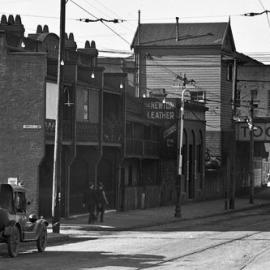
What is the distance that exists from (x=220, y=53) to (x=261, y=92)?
13290mm

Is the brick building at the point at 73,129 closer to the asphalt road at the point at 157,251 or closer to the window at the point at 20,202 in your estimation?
the asphalt road at the point at 157,251

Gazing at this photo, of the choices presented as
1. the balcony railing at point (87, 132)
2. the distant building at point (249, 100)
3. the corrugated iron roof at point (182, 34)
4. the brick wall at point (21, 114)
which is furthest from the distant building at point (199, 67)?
the brick wall at point (21, 114)

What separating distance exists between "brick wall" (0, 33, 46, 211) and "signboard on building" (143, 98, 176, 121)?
13097 mm

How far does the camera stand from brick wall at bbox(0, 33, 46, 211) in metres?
34.0

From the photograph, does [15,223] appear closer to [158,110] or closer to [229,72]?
[158,110]

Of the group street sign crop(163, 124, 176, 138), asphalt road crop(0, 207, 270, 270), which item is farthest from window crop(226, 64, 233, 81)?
asphalt road crop(0, 207, 270, 270)

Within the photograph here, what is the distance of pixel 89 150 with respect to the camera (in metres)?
39.3

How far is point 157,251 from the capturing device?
2166 centimetres

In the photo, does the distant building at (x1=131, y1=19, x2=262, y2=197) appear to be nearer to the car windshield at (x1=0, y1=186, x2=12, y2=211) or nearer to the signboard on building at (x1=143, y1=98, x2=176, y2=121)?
the signboard on building at (x1=143, y1=98, x2=176, y2=121)

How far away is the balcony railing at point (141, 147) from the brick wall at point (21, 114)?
9.60m

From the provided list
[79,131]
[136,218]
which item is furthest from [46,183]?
[136,218]

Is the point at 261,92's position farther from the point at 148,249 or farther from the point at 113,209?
the point at 148,249

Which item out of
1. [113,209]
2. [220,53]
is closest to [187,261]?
[113,209]

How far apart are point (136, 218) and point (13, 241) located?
1866 centimetres
